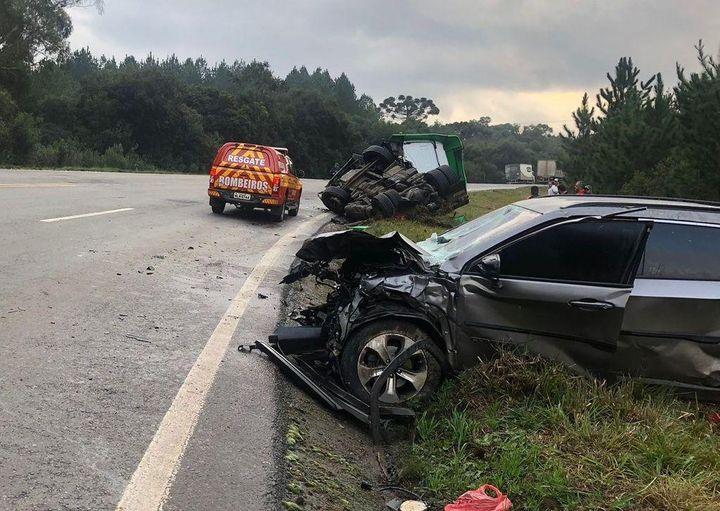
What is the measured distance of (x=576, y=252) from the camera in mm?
4457

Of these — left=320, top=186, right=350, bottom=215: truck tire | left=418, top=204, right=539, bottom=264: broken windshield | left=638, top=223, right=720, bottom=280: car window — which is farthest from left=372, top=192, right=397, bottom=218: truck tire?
left=638, top=223, right=720, bottom=280: car window

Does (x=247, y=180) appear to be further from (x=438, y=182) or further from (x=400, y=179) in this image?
(x=438, y=182)

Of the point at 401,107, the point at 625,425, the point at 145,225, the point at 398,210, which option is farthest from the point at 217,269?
the point at 401,107

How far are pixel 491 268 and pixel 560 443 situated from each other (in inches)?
47.1

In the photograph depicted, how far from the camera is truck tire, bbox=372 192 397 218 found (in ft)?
50.5

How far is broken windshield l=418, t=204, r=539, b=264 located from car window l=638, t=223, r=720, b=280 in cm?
85

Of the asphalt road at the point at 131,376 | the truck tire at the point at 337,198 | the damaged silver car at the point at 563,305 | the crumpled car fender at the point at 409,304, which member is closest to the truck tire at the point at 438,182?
the truck tire at the point at 337,198

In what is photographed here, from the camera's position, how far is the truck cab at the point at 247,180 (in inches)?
583

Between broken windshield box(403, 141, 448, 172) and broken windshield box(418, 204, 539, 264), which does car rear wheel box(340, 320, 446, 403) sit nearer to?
broken windshield box(418, 204, 539, 264)

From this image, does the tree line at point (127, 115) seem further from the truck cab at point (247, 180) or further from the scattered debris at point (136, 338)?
the scattered debris at point (136, 338)

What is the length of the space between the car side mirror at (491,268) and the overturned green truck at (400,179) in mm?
11025

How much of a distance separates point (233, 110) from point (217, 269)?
56926mm

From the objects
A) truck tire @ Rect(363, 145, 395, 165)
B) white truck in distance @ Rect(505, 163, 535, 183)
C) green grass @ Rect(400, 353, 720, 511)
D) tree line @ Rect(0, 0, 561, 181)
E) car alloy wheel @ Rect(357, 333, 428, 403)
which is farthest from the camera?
white truck in distance @ Rect(505, 163, 535, 183)

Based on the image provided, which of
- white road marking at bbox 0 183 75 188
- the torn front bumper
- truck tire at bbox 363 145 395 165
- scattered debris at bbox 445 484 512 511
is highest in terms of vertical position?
truck tire at bbox 363 145 395 165
